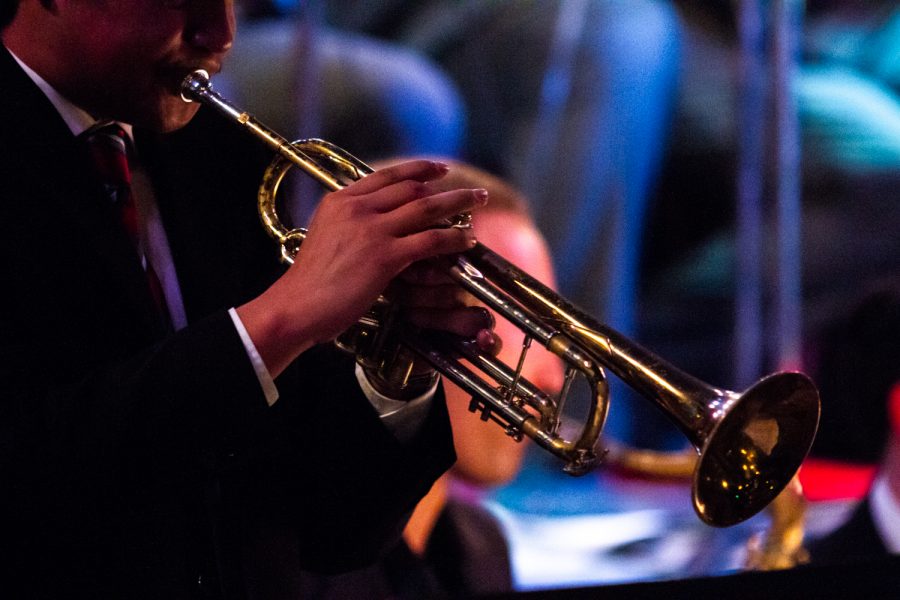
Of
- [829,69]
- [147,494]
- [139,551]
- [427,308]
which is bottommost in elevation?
[139,551]

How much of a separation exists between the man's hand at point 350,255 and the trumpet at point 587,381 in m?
0.12

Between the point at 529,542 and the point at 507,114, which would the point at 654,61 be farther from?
the point at 529,542

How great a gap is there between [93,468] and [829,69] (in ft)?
13.2

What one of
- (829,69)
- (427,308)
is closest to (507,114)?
(829,69)

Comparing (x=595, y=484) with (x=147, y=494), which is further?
(x=595, y=484)

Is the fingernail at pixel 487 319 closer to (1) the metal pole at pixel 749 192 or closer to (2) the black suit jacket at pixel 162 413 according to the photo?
(2) the black suit jacket at pixel 162 413

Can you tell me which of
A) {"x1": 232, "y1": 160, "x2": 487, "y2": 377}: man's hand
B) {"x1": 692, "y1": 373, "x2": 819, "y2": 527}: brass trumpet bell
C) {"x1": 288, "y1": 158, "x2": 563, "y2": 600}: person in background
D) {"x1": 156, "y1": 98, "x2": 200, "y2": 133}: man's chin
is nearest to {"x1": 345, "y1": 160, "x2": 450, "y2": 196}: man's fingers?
{"x1": 232, "y1": 160, "x2": 487, "y2": 377}: man's hand

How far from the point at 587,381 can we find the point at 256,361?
1.43 feet

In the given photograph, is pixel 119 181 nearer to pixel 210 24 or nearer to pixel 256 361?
pixel 210 24

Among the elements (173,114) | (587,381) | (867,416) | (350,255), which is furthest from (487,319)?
(867,416)

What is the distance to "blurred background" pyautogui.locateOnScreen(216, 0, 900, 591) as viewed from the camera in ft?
13.9

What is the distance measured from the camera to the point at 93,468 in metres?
1.16

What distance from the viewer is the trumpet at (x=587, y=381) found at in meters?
1.29

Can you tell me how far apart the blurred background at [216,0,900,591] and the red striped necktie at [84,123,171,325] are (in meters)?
2.81
